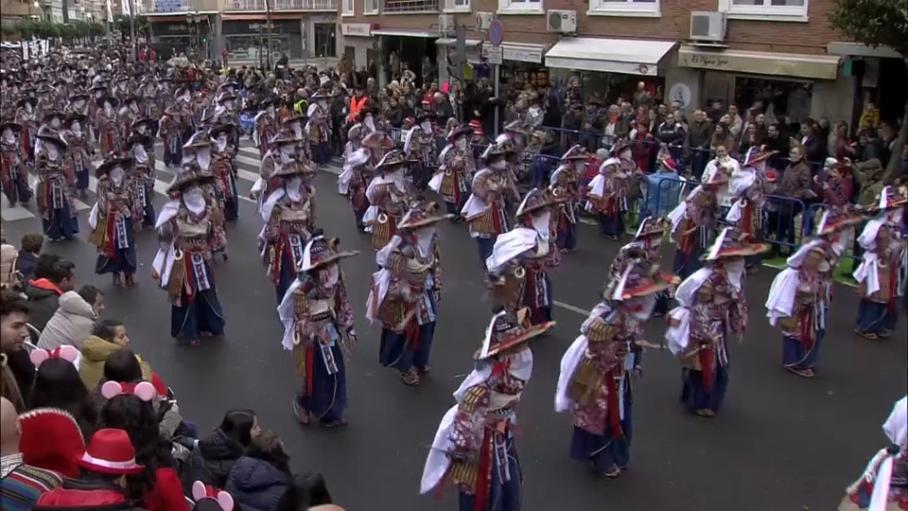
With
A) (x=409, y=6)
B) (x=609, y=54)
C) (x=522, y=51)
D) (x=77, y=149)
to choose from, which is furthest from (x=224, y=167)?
(x=409, y=6)

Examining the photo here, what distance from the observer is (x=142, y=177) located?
15.0 metres

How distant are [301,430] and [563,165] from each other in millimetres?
6690

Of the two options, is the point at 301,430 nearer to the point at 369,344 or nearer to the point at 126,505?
the point at 369,344

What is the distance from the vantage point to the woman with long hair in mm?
4242

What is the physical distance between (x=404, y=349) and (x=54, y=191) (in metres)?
8.26

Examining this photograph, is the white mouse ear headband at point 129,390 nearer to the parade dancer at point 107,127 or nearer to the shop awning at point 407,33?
the parade dancer at point 107,127

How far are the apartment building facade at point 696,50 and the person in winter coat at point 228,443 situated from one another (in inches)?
570

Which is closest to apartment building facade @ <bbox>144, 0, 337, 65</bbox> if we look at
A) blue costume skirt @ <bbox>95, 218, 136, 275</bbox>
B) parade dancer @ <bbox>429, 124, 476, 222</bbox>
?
parade dancer @ <bbox>429, 124, 476, 222</bbox>

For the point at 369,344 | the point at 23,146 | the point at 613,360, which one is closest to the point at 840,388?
the point at 613,360

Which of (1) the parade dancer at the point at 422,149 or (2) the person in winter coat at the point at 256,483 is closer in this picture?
(2) the person in winter coat at the point at 256,483

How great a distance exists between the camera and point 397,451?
25.8ft

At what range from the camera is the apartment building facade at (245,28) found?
47875 mm

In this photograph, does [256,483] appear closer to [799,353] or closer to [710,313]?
[710,313]

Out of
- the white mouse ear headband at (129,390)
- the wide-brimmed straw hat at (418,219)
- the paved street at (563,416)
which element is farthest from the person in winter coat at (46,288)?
the wide-brimmed straw hat at (418,219)
